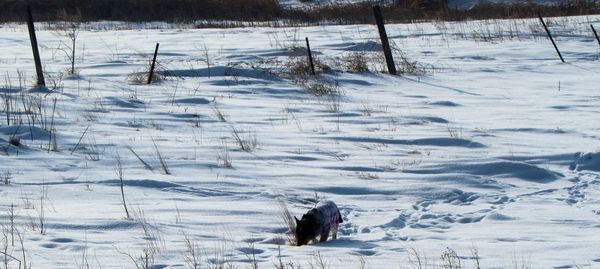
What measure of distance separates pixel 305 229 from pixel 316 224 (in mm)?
71

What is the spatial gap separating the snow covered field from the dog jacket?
0.11 metres

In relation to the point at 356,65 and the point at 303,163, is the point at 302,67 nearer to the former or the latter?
the point at 356,65

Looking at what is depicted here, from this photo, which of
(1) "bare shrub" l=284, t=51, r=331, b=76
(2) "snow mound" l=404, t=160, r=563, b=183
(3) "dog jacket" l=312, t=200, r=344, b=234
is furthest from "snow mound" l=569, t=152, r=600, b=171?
(1) "bare shrub" l=284, t=51, r=331, b=76

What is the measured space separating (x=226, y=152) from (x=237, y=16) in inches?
943

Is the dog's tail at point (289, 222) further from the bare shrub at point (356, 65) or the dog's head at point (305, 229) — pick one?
the bare shrub at point (356, 65)

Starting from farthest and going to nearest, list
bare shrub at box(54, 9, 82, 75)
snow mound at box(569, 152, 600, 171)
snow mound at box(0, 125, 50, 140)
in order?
A: bare shrub at box(54, 9, 82, 75), snow mound at box(0, 125, 50, 140), snow mound at box(569, 152, 600, 171)

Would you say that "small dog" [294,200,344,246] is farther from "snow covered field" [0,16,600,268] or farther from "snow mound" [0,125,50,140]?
"snow mound" [0,125,50,140]

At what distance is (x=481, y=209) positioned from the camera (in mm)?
5719

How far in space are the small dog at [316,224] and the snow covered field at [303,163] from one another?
10 centimetres

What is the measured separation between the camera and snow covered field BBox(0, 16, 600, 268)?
4.63m

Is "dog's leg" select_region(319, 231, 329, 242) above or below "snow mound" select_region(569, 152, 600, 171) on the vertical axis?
above

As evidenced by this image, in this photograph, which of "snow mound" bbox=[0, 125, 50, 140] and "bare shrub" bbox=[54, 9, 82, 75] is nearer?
"snow mound" bbox=[0, 125, 50, 140]

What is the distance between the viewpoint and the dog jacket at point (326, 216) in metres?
4.66

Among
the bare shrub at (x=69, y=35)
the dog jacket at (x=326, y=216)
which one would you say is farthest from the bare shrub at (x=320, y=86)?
Result: the dog jacket at (x=326, y=216)
